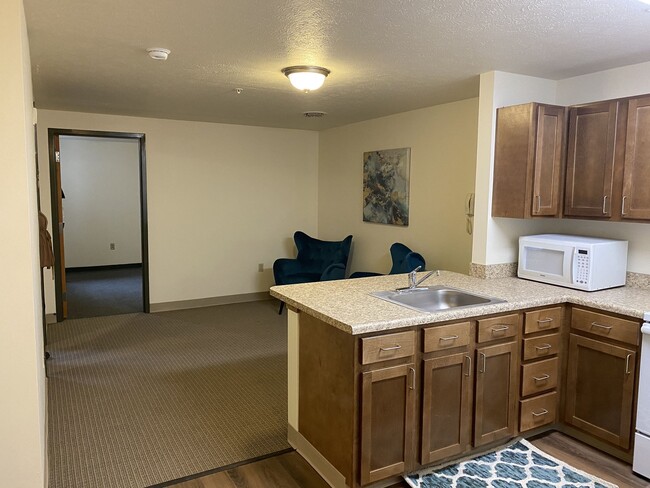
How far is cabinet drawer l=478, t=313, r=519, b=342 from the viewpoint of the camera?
8.75ft

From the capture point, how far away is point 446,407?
8.51 feet

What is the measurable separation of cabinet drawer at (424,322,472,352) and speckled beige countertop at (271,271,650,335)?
0.06 meters

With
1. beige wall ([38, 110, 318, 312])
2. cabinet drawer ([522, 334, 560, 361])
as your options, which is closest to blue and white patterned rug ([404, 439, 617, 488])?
cabinet drawer ([522, 334, 560, 361])

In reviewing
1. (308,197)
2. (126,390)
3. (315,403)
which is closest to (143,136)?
(308,197)

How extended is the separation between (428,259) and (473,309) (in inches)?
93.3

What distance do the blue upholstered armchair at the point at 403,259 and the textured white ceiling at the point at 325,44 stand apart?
1.49 meters

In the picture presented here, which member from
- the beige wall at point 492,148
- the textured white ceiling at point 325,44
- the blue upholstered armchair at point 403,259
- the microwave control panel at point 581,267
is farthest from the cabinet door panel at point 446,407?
the blue upholstered armchair at point 403,259

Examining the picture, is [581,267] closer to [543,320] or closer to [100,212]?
[543,320]

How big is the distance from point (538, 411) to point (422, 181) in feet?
8.65

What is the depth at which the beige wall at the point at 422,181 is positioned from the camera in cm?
451

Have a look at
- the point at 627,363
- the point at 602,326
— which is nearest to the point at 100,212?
the point at 602,326

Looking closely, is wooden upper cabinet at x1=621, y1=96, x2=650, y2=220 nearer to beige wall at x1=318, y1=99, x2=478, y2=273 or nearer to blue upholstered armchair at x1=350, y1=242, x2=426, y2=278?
beige wall at x1=318, y1=99, x2=478, y2=273

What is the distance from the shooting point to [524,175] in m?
3.23

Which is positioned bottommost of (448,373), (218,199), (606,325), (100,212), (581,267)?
(448,373)
